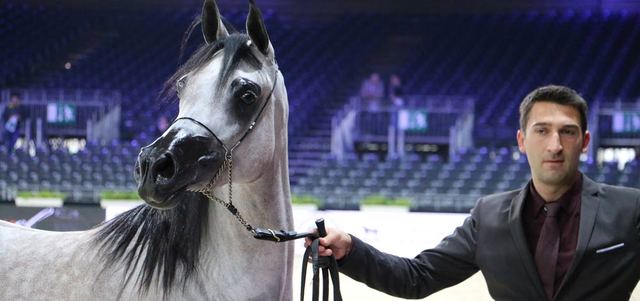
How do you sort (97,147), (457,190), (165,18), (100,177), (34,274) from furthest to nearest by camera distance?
(165,18) < (97,147) < (100,177) < (457,190) < (34,274)

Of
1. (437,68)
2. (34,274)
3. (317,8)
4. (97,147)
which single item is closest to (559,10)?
(437,68)

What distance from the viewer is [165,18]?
58.4ft

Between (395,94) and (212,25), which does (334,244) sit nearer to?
(212,25)

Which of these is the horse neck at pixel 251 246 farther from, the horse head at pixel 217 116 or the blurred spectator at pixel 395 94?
the blurred spectator at pixel 395 94

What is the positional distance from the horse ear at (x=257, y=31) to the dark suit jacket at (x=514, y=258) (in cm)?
68

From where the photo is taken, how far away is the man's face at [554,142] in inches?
82.6

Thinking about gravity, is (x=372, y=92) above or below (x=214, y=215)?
above

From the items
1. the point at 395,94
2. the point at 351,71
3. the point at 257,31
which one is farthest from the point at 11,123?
the point at 257,31

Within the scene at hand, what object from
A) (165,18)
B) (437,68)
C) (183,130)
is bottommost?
(183,130)

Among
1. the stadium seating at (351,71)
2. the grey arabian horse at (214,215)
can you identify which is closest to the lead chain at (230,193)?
the grey arabian horse at (214,215)

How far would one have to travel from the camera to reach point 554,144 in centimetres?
207

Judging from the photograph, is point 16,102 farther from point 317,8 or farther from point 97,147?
point 317,8

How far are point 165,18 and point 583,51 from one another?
943cm

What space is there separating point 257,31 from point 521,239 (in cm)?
98
